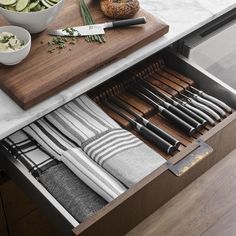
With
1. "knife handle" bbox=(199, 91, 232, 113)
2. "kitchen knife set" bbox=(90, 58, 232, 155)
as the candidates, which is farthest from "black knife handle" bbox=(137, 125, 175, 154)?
"knife handle" bbox=(199, 91, 232, 113)

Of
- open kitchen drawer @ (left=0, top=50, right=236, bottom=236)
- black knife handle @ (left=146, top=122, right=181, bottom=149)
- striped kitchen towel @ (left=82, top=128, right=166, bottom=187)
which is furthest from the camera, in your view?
black knife handle @ (left=146, top=122, right=181, bottom=149)

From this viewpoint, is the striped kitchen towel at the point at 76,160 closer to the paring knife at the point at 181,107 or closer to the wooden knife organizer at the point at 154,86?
the wooden knife organizer at the point at 154,86

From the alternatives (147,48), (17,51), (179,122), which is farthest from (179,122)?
(17,51)

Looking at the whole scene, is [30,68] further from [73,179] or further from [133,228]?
[133,228]

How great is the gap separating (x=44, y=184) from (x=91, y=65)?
313 millimetres

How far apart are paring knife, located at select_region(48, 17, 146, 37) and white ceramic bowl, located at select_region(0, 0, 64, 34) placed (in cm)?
5

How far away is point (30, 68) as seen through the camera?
125 cm

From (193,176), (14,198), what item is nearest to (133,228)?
(193,176)

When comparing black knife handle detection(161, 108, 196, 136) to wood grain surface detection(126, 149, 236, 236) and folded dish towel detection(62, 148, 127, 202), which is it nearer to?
wood grain surface detection(126, 149, 236, 236)

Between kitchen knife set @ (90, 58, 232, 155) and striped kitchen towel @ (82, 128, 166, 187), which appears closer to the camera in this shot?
striped kitchen towel @ (82, 128, 166, 187)

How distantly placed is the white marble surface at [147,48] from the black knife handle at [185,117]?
16 centimetres

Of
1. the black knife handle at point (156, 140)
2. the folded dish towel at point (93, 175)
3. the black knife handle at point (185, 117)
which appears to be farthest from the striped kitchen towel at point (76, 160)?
the black knife handle at point (185, 117)

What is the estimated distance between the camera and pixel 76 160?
3.88 feet

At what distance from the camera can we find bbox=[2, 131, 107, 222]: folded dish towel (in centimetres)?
113
